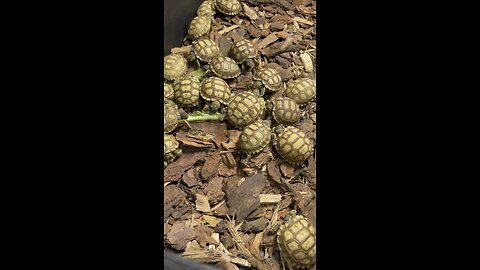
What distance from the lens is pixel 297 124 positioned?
97.7 inches

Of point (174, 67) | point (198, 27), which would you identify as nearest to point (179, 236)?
point (174, 67)

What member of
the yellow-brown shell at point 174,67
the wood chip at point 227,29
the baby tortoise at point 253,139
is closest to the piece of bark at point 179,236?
the baby tortoise at point 253,139

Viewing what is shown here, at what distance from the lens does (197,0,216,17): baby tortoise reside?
3.04 metres

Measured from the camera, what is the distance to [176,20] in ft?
9.44

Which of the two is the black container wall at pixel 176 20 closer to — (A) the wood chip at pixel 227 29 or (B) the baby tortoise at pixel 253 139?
(A) the wood chip at pixel 227 29

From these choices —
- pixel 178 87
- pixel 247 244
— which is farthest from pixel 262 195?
pixel 178 87

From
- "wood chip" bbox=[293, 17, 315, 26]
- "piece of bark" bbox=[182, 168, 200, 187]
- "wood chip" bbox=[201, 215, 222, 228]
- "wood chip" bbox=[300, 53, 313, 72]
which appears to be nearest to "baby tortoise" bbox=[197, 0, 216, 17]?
"wood chip" bbox=[293, 17, 315, 26]

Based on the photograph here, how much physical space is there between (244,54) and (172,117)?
780 mm

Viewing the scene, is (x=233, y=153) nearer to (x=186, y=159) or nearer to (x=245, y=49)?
(x=186, y=159)

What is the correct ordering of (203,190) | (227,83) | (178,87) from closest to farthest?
(203,190) < (178,87) < (227,83)

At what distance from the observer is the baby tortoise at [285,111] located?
2.38 metres

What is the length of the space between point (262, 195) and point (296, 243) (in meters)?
0.38

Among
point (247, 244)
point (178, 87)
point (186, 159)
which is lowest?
point (247, 244)

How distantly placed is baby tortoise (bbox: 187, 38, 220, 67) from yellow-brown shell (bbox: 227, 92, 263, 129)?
0.46 metres
